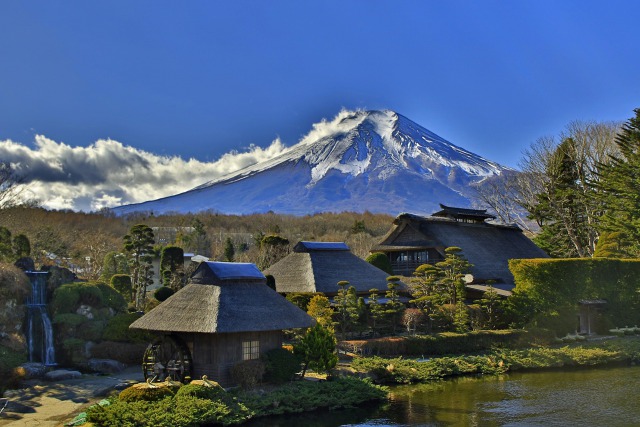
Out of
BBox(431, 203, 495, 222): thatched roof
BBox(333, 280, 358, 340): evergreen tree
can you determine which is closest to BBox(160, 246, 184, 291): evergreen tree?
BBox(333, 280, 358, 340): evergreen tree

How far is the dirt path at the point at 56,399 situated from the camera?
→ 1634 cm

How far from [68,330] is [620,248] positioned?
33509 mm

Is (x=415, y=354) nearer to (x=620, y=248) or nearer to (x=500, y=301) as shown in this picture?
(x=500, y=301)

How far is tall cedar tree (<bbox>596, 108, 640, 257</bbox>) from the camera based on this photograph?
117ft

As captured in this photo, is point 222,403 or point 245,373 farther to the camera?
point 245,373

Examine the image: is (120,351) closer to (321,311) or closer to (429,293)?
(321,311)

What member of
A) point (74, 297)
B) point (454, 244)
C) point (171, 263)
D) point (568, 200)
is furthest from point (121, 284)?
point (568, 200)

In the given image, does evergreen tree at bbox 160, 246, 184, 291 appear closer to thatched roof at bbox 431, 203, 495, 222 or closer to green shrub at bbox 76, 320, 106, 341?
green shrub at bbox 76, 320, 106, 341

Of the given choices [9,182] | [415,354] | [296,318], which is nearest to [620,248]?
[415,354]

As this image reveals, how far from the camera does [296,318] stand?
20109mm

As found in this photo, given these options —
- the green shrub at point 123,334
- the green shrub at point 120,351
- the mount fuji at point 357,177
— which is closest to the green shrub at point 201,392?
the green shrub at point 120,351

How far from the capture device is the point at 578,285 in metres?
30.4

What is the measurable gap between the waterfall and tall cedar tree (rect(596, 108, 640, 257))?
32.2 m

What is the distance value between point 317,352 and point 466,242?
21527 mm
